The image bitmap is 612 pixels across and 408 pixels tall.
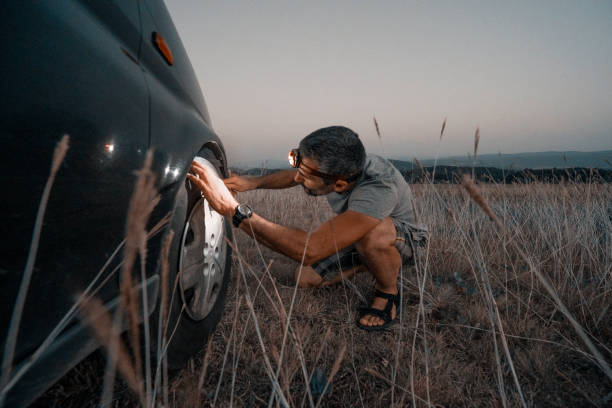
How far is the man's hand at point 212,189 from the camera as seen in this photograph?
1162 mm

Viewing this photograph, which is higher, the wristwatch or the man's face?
the man's face

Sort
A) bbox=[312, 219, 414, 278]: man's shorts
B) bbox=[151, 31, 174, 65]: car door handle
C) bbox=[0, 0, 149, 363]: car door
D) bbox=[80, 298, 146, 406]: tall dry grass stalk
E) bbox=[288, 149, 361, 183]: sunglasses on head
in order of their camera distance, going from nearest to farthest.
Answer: bbox=[80, 298, 146, 406]: tall dry grass stalk
bbox=[0, 0, 149, 363]: car door
bbox=[151, 31, 174, 65]: car door handle
bbox=[288, 149, 361, 183]: sunglasses on head
bbox=[312, 219, 414, 278]: man's shorts

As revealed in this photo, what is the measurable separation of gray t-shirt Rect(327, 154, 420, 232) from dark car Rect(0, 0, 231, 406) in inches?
42.0

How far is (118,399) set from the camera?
0.96 meters

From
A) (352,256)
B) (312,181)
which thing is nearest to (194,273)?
(312,181)

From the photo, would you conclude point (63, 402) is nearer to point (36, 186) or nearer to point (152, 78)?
point (36, 186)

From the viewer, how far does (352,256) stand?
229 centimetres

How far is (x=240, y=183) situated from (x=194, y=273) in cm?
90

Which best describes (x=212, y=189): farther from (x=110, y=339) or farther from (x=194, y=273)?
(x=110, y=339)

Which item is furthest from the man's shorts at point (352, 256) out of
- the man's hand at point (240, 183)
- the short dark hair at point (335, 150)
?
the man's hand at point (240, 183)

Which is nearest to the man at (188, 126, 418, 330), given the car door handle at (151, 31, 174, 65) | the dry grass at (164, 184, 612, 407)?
the dry grass at (164, 184, 612, 407)

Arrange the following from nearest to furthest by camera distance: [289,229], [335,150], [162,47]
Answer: [162,47], [289,229], [335,150]

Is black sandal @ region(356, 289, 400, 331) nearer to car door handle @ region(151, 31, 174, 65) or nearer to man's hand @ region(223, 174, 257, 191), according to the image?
man's hand @ region(223, 174, 257, 191)

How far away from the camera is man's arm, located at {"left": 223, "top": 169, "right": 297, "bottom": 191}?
6.17 ft
